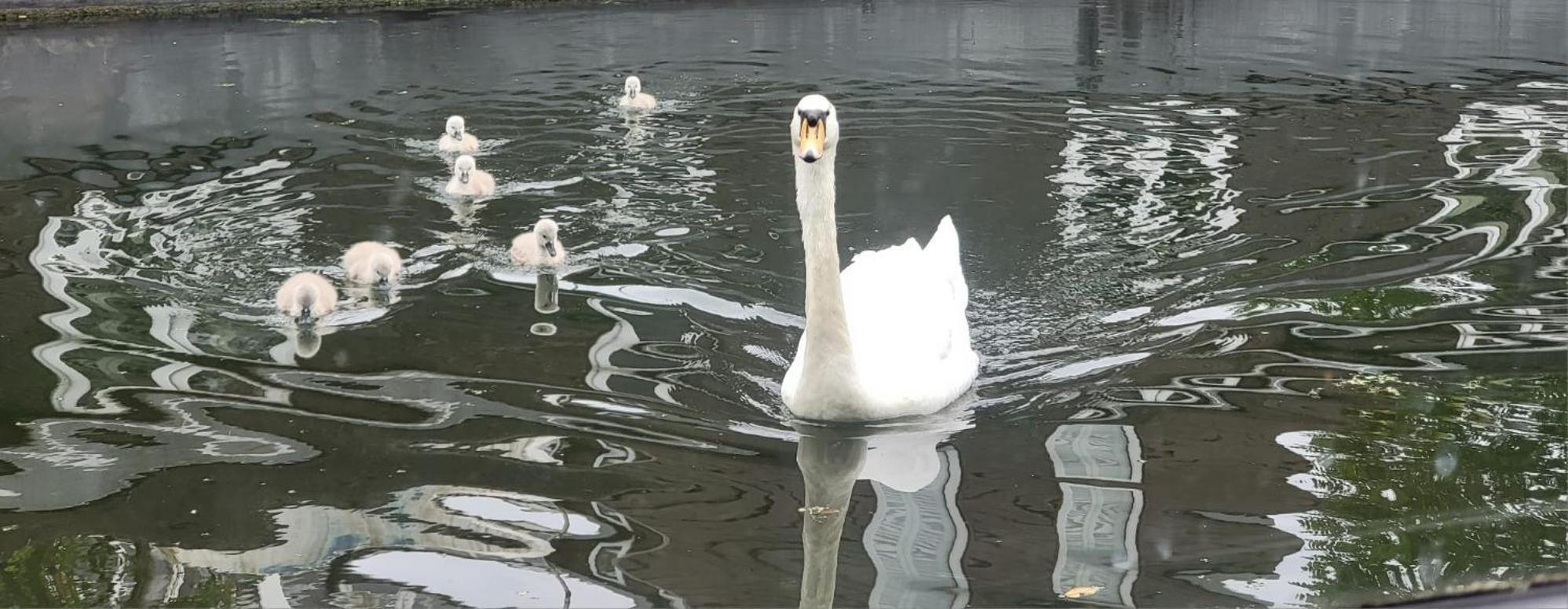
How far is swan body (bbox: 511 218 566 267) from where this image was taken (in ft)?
27.5

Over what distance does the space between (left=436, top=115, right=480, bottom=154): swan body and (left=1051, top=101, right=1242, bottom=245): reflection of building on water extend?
14.1 feet

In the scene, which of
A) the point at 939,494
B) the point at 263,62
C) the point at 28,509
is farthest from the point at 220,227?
the point at 263,62

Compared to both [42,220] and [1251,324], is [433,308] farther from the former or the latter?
[1251,324]

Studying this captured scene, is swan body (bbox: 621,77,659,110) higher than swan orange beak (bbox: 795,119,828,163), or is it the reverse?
swan orange beak (bbox: 795,119,828,163)

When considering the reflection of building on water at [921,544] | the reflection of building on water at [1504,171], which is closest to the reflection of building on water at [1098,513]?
the reflection of building on water at [921,544]

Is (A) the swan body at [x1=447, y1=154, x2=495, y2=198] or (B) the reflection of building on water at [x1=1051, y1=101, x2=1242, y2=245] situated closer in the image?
(B) the reflection of building on water at [x1=1051, y1=101, x2=1242, y2=245]

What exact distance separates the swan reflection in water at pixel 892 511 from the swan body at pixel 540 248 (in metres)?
2.81

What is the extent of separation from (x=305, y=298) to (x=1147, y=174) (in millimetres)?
5859

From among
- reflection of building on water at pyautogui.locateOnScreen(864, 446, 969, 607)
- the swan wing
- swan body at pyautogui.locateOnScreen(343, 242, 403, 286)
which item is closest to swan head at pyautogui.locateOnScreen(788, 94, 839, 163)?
the swan wing

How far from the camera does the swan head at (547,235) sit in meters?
8.37

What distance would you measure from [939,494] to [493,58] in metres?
13.8

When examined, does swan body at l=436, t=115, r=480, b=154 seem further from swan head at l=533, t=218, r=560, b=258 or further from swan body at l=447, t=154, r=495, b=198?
swan head at l=533, t=218, r=560, b=258

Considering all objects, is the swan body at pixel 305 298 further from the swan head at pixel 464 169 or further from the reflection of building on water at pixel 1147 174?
the reflection of building on water at pixel 1147 174

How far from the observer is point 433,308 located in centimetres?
779
